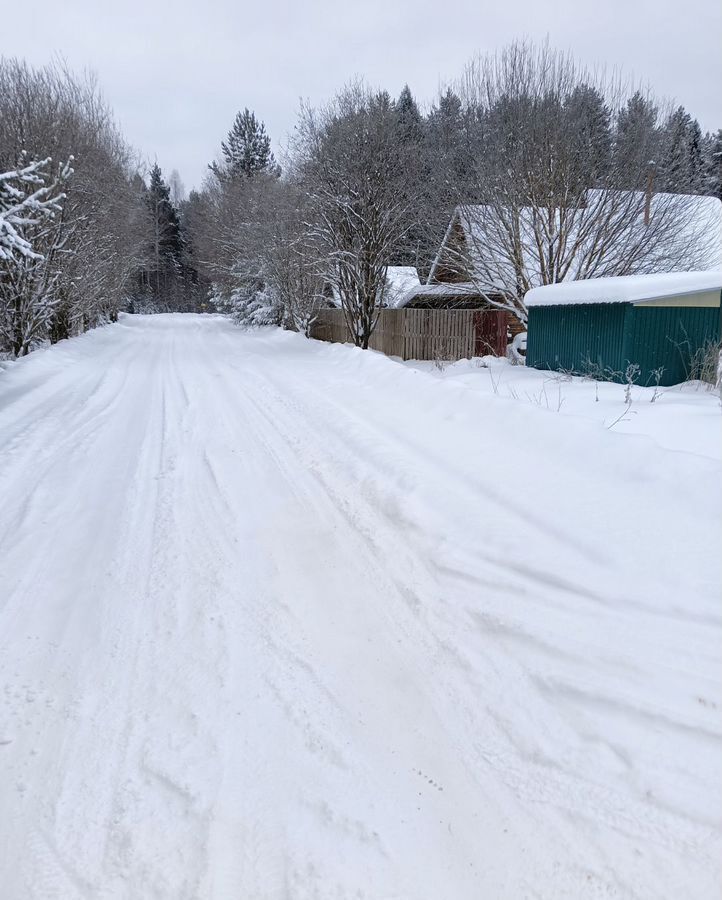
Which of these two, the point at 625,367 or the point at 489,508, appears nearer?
the point at 489,508

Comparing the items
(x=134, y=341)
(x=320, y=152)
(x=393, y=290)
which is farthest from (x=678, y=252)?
(x=134, y=341)

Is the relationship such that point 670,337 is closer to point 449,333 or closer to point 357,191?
point 449,333

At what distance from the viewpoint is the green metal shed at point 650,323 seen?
11680 millimetres

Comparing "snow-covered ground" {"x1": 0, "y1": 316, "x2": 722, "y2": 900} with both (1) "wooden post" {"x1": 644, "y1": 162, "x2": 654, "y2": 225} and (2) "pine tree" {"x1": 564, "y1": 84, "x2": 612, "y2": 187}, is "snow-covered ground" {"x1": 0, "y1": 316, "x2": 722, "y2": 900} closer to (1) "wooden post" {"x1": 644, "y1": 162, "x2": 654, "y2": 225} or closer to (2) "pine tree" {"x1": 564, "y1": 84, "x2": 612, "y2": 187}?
(2) "pine tree" {"x1": 564, "y1": 84, "x2": 612, "y2": 187}

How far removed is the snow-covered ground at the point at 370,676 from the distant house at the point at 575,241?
41.8 feet

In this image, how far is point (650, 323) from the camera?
11797 millimetres

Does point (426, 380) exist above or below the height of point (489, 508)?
above

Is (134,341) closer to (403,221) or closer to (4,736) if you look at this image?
(403,221)

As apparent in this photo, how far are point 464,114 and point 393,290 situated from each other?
627cm

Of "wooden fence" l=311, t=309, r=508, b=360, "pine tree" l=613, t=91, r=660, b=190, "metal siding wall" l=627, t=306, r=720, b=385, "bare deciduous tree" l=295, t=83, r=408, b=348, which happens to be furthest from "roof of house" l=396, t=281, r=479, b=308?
"metal siding wall" l=627, t=306, r=720, b=385

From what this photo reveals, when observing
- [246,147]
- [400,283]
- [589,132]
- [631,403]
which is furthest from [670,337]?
[246,147]

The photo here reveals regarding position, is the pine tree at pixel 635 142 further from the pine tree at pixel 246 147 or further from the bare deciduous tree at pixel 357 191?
the pine tree at pixel 246 147

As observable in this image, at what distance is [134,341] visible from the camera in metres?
26.8

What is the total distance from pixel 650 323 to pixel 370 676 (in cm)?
1099
